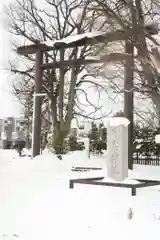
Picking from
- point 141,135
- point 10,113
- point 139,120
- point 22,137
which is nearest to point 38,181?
point 141,135

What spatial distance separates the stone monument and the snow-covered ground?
1.83 feet

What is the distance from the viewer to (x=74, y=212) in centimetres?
658

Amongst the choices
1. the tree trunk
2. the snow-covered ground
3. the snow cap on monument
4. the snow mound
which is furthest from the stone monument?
the tree trunk

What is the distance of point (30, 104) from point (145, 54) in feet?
71.1

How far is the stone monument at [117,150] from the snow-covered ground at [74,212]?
557 mm

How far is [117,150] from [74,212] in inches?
137

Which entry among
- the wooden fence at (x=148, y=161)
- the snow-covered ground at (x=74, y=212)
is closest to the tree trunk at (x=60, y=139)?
the wooden fence at (x=148, y=161)

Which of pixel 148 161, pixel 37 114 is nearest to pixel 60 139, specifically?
pixel 37 114

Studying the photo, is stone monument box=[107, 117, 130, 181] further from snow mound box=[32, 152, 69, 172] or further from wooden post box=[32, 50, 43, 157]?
wooden post box=[32, 50, 43, 157]

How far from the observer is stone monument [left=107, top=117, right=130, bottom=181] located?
9703 millimetres

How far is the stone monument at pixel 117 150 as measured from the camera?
970 centimetres

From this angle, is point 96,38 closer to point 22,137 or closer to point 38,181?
point 38,181

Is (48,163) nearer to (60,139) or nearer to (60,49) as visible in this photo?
(60,139)

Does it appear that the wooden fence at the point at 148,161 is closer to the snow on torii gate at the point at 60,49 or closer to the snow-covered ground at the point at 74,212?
the snow on torii gate at the point at 60,49
